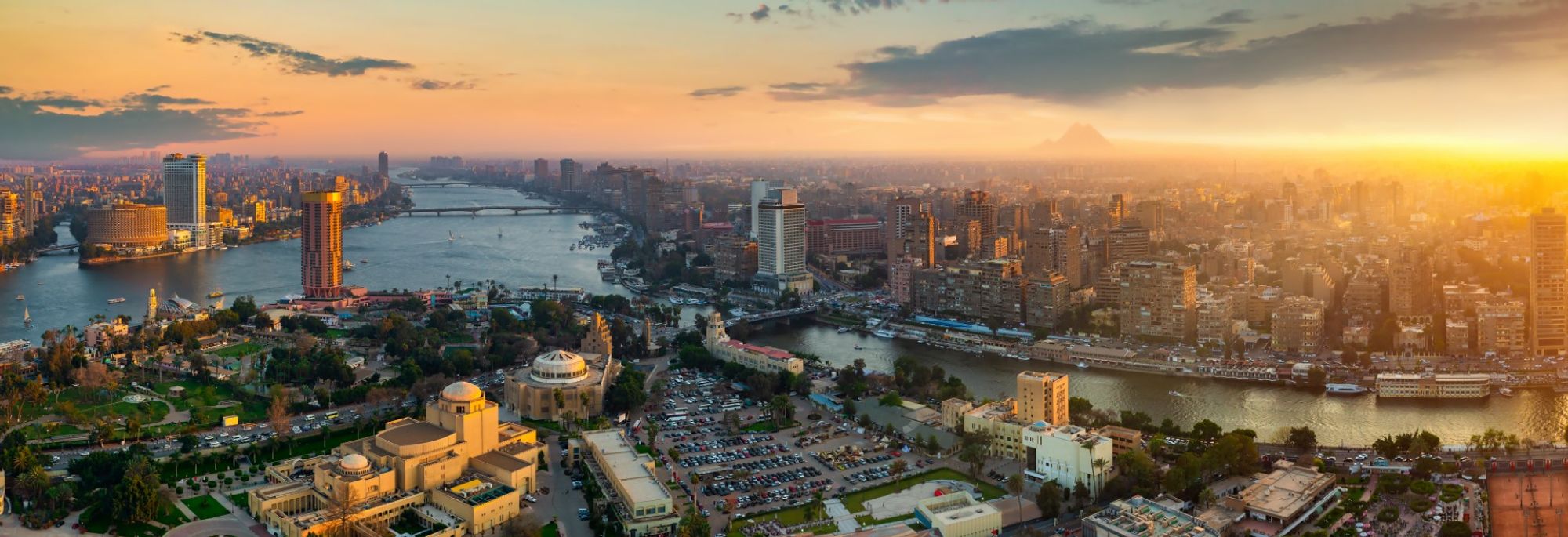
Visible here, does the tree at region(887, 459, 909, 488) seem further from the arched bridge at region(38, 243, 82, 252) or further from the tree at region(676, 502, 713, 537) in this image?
the arched bridge at region(38, 243, 82, 252)

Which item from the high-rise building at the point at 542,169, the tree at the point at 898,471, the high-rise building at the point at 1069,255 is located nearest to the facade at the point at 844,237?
the high-rise building at the point at 1069,255

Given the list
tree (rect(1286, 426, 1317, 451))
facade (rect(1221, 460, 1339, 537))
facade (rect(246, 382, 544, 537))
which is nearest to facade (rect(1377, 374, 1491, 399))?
tree (rect(1286, 426, 1317, 451))

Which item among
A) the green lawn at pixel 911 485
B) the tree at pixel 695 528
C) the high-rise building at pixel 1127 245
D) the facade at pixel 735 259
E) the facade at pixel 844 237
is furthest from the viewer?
the facade at pixel 844 237

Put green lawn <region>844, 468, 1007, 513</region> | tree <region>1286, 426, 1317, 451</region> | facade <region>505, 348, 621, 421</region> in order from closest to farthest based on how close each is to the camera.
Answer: green lawn <region>844, 468, 1007, 513</region> → tree <region>1286, 426, 1317, 451</region> → facade <region>505, 348, 621, 421</region>

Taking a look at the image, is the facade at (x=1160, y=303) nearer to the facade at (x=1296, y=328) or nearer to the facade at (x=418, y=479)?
the facade at (x=1296, y=328)

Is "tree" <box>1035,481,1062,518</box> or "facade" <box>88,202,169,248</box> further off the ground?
"facade" <box>88,202,169,248</box>

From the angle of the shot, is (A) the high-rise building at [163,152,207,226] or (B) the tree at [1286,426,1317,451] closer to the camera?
(B) the tree at [1286,426,1317,451]
